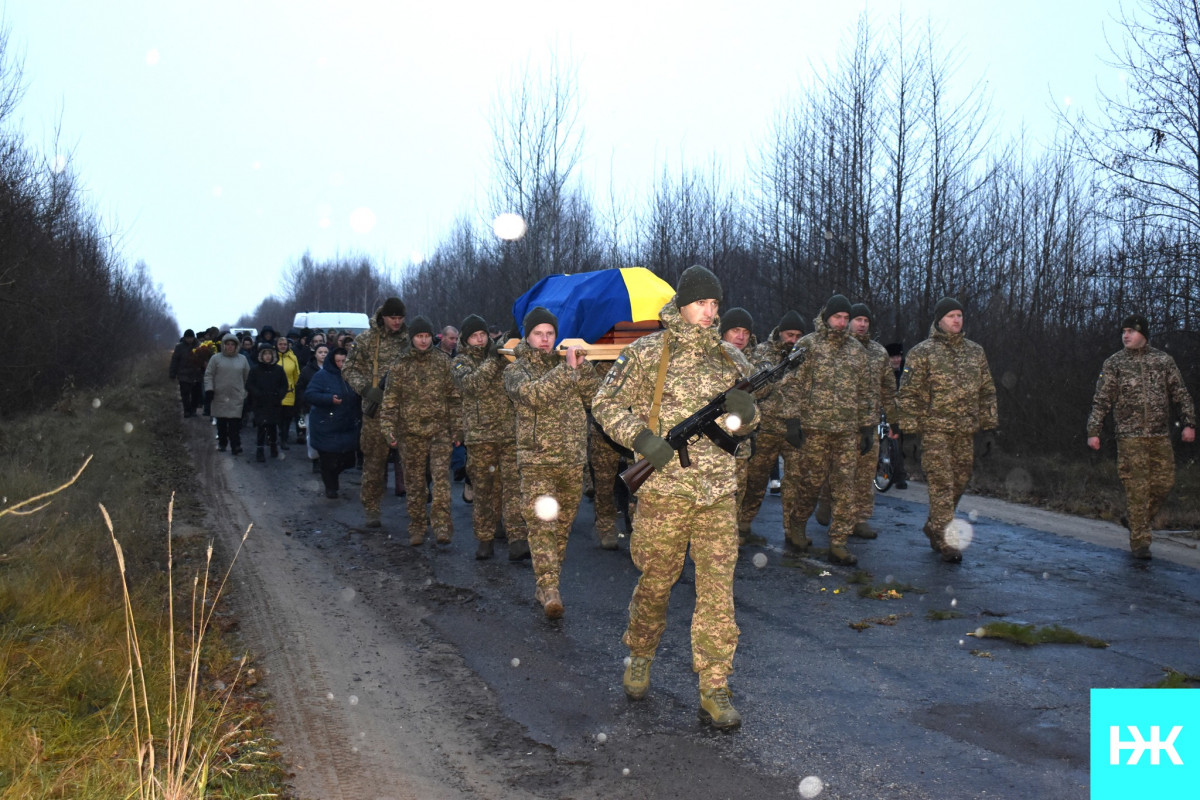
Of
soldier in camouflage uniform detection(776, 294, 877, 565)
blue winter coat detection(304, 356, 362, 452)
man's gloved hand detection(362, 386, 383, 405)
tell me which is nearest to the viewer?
soldier in camouflage uniform detection(776, 294, 877, 565)

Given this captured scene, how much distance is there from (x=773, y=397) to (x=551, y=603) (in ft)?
10.2

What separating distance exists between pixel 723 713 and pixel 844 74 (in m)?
18.1

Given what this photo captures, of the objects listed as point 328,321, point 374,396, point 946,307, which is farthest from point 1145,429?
point 328,321

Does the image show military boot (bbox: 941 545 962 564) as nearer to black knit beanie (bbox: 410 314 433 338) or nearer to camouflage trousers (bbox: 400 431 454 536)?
camouflage trousers (bbox: 400 431 454 536)

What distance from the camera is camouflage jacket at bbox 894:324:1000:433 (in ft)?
28.1

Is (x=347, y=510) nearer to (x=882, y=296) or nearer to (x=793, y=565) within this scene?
(x=793, y=565)

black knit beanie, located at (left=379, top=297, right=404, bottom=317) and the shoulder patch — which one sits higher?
black knit beanie, located at (left=379, top=297, right=404, bottom=317)

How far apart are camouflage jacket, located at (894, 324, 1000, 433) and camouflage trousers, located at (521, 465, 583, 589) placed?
320 centimetres

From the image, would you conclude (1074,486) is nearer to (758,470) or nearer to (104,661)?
(758,470)

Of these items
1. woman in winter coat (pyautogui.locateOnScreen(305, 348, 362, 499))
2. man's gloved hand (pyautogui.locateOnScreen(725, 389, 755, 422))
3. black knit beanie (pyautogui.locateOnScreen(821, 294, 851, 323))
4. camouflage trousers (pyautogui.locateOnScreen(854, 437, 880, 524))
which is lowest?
camouflage trousers (pyautogui.locateOnScreen(854, 437, 880, 524))

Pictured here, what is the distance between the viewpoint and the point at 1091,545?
9.23m

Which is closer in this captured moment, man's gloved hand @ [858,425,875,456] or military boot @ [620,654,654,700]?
military boot @ [620,654,654,700]

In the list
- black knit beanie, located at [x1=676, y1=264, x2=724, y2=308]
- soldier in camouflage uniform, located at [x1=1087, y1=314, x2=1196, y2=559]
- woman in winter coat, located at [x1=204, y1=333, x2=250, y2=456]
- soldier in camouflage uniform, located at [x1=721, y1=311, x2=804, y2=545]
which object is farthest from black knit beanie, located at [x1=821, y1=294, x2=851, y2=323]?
woman in winter coat, located at [x1=204, y1=333, x2=250, y2=456]

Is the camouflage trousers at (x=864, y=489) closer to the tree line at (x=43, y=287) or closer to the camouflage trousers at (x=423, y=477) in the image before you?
the camouflage trousers at (x=423, y=477)
